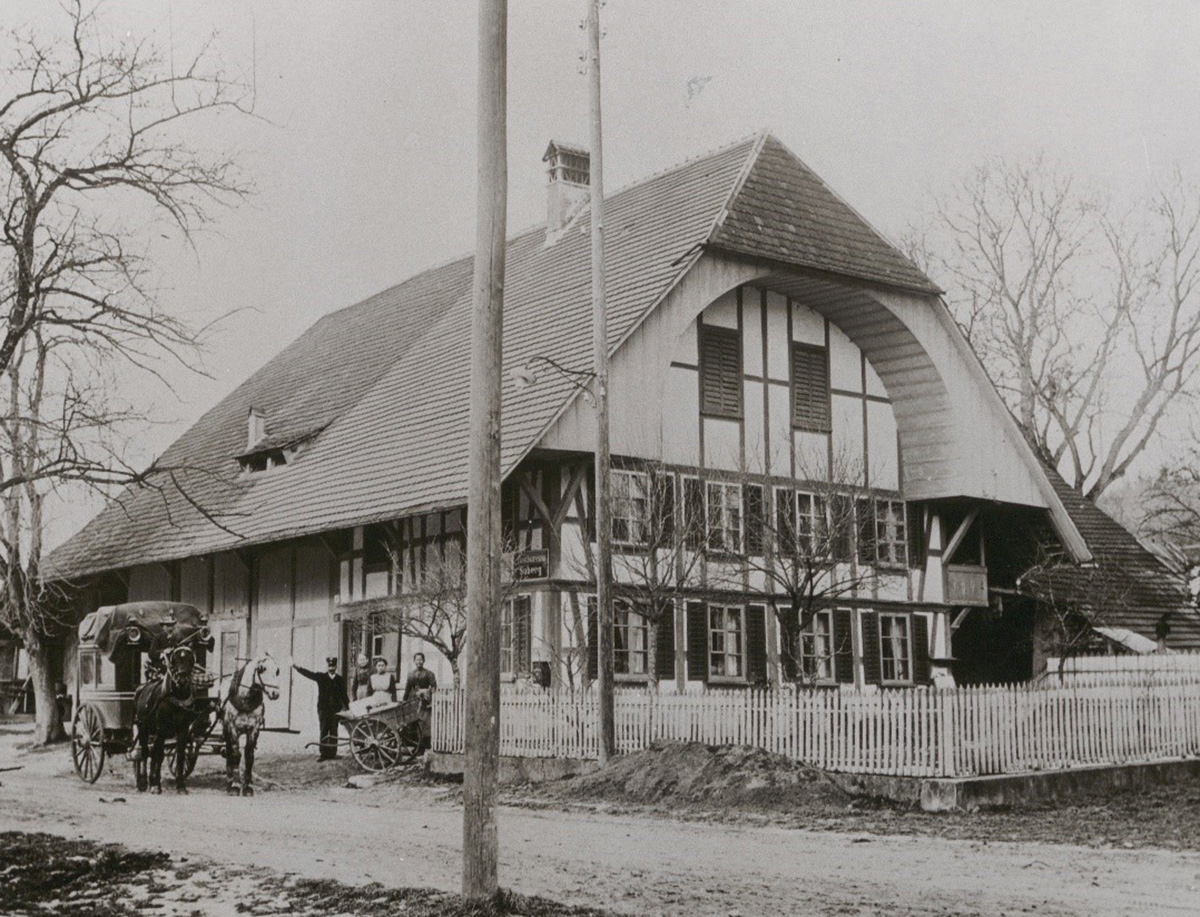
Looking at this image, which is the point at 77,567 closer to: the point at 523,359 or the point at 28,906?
the point at 523,359

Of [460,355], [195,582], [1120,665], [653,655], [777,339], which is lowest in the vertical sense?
[1120,665]

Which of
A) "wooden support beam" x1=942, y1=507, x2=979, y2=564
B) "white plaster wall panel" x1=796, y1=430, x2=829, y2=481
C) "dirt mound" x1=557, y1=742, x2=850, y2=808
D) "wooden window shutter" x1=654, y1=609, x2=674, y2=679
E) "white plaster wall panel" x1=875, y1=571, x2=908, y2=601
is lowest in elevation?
"dirt mound" x1=557, y1=742, x2=850, y2=808

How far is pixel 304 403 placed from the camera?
35.2m

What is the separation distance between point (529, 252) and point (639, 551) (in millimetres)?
11392

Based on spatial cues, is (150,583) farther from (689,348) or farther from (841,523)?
(841,523)

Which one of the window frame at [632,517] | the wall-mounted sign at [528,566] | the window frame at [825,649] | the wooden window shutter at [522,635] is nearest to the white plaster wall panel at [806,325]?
the window frame at [825,649]

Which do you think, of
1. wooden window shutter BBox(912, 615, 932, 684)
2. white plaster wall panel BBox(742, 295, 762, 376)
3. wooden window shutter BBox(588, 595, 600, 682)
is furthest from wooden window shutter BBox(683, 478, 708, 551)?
wooden window shutter BBox(912, 615, 932, 684)

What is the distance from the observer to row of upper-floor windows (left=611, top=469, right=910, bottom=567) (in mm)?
24109

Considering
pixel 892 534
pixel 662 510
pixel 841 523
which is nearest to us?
pixel 841 523

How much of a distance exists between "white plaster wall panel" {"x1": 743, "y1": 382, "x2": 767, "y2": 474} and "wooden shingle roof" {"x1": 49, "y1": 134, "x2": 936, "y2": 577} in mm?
2549

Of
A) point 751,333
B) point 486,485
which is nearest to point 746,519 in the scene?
point 751,333

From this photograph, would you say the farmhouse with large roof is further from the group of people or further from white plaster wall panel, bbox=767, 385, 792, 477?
the group of people

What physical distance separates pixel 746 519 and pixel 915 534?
4555mm

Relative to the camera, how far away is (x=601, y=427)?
1908cm
